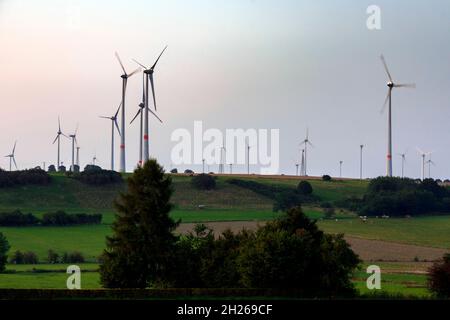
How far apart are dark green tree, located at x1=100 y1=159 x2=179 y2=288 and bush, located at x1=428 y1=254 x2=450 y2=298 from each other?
974 inches

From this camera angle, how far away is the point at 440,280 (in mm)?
95562

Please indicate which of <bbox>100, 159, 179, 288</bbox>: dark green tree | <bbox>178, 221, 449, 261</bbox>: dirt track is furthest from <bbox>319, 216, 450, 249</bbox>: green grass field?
<bbox>100, 159, 179, 288</bbox>: dark green tree

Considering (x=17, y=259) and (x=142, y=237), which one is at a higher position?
(x=142, y=237)

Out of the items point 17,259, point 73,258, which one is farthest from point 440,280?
point 17,259

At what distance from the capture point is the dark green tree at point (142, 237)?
99000 mm

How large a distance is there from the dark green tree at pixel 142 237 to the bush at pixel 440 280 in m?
24.7

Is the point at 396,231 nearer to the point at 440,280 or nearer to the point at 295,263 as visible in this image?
the point at 440,280

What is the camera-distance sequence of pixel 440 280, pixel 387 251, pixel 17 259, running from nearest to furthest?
pixel 440 280 → pixel 17 259 → pixel 387 251

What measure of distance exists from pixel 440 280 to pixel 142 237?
28.9 m

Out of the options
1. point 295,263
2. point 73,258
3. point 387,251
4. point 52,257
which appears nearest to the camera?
point 295,263

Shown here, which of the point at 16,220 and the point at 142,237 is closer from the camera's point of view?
the point at 142,237

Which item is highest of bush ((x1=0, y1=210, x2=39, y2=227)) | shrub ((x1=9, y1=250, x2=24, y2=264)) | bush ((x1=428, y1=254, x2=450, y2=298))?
bush ((x1=0, y1=210, x2=39, y2=227))

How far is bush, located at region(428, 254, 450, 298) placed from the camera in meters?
94.7

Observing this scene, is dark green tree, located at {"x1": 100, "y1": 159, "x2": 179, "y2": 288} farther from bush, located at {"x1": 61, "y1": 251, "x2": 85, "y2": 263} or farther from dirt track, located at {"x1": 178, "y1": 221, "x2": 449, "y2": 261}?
dirt track, located at {"x1": 178, "y1": 221, "x2": 449, "y2": 261}
